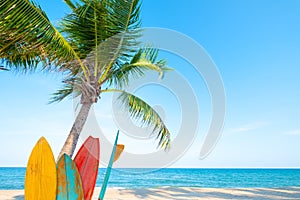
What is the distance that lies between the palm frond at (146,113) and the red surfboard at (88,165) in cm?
395

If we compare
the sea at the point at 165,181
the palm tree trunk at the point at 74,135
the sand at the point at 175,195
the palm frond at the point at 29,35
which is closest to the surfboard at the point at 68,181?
the palm frond at the point at 29,35

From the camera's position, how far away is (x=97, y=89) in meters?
4.54

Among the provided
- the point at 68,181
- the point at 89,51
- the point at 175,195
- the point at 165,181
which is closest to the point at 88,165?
the point at 68,181

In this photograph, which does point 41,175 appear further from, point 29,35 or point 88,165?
point 29,35

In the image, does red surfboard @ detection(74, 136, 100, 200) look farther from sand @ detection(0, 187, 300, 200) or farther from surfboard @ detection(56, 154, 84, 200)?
sand @ detection(0, 187, 300, 200)

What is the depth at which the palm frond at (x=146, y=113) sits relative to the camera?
502 cm

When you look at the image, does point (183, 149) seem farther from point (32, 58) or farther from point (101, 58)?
point (32, 58)

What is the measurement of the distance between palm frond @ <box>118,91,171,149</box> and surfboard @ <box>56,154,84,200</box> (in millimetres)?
4050

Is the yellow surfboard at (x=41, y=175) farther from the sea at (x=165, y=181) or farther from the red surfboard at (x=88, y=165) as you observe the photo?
the sea at (x=165, y=181)

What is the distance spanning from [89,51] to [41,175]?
3978mm

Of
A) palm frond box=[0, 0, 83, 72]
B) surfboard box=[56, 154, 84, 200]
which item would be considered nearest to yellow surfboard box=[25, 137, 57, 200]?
surfboard box=[56, 154, 84, 200]

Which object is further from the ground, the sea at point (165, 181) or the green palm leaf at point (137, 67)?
the green palm leaf at point (137, 67)

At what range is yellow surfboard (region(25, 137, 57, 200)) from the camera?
86cm

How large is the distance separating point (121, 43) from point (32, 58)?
5.38 ft
